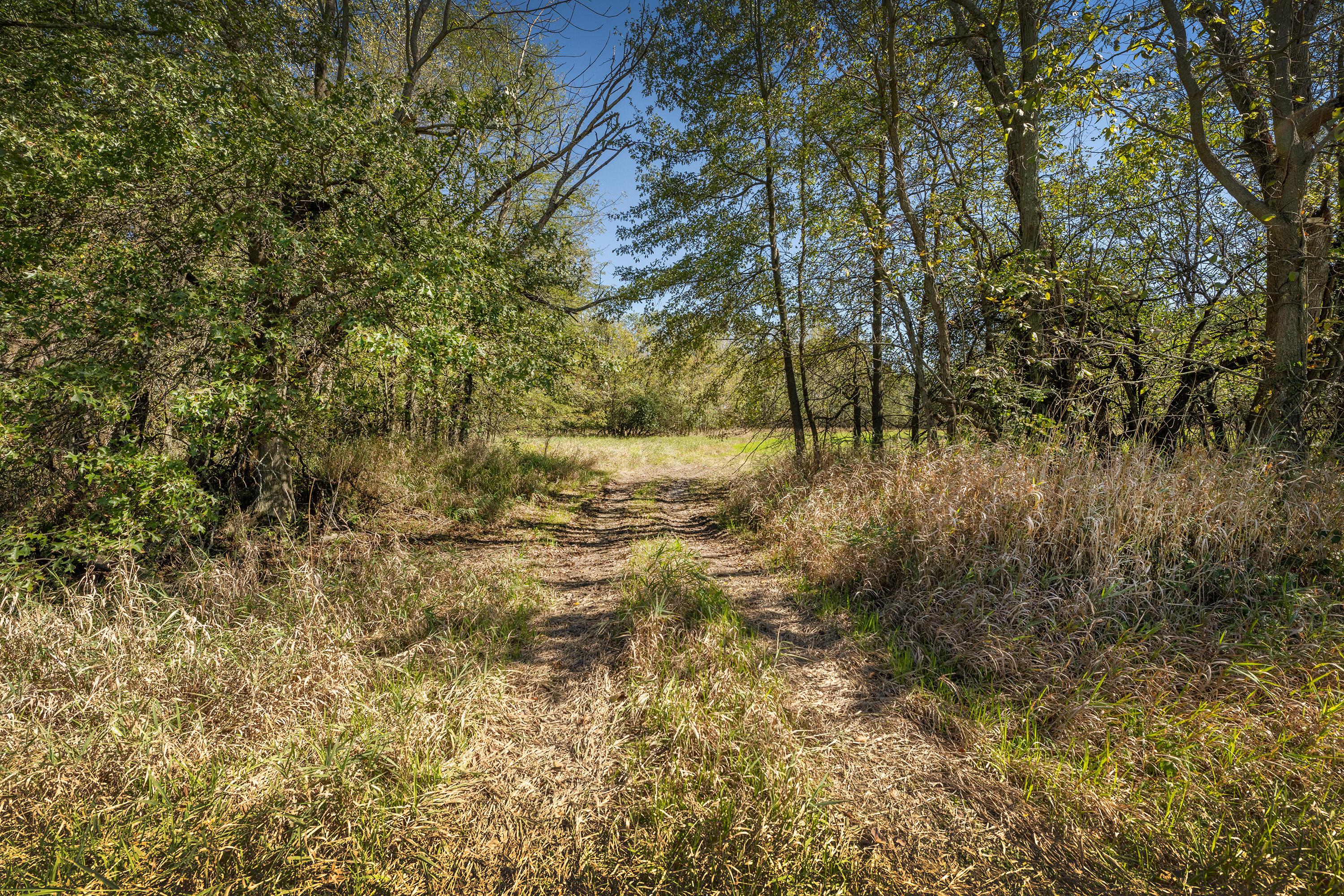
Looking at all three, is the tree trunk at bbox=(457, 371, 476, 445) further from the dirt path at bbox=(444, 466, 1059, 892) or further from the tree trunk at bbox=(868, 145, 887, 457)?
the tree trunk at bbox=(868, 145, 887, 457)

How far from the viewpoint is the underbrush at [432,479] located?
7.12m

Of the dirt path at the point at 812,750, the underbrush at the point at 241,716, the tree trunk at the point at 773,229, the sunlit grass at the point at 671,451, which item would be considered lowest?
the dirt path at the point at 812,750


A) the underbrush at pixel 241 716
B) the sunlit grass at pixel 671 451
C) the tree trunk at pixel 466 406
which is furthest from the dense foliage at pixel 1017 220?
the underbrush at pixel 241 716

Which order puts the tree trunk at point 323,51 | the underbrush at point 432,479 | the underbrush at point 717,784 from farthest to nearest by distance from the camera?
the underbrush at point 432,479 < the tree trunk at point 323,51 < the underbrush at point 717,784

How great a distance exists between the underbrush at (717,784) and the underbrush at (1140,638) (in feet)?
3.48

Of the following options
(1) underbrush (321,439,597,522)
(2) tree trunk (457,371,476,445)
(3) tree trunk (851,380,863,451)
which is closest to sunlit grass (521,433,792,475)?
(3) tree trunk (851,380,863,451)

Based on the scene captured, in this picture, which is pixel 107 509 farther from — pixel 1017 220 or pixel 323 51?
pixel 1017 220

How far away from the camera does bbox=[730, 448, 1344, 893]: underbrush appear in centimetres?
197

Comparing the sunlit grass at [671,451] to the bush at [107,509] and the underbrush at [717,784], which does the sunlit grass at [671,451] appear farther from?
the bush at [107,509]

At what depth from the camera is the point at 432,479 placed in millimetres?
8188

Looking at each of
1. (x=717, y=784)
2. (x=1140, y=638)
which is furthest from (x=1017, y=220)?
(x=717, y=784)

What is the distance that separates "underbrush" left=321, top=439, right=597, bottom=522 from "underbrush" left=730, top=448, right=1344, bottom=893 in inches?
254

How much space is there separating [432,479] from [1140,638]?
9.23m

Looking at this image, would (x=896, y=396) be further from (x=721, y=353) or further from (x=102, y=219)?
(x=102, y=219)
